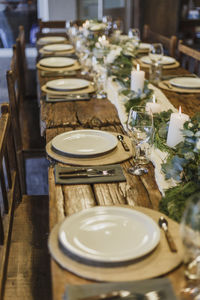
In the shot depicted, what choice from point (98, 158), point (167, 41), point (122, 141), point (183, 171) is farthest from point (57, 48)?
point (183, 171)

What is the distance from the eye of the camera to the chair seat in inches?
44.0

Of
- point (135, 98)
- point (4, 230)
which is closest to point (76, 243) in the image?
point (4, 230)

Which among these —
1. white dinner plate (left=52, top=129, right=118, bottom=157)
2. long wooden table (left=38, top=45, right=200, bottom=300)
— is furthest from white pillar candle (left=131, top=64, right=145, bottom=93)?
white dinner plate (left=52, top=129, right=118, bottom=157)

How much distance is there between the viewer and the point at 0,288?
1037 millimetres

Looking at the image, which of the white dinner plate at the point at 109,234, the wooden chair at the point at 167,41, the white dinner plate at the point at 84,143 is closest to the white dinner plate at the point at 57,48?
the wooden chair at the point at 167,41

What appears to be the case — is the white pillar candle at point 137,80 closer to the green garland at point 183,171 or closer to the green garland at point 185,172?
the green garland at point 183,171

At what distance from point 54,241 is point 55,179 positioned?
0.33 meters

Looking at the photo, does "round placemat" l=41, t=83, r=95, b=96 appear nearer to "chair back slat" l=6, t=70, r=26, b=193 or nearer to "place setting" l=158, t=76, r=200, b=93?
"chair back slat" l=6, t=70, r=26, b=193

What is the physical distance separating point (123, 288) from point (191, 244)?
154mm

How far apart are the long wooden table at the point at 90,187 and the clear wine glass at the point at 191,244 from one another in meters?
0.02

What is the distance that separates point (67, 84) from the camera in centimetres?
210

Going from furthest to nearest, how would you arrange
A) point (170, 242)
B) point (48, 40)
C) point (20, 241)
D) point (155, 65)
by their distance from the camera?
point (48, 40) → point (155, 65) → point (20, 241) → point (170, 242)

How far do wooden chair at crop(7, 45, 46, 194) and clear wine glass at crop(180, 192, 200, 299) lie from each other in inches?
52.5

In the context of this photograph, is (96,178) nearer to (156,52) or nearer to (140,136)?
(140,136)
